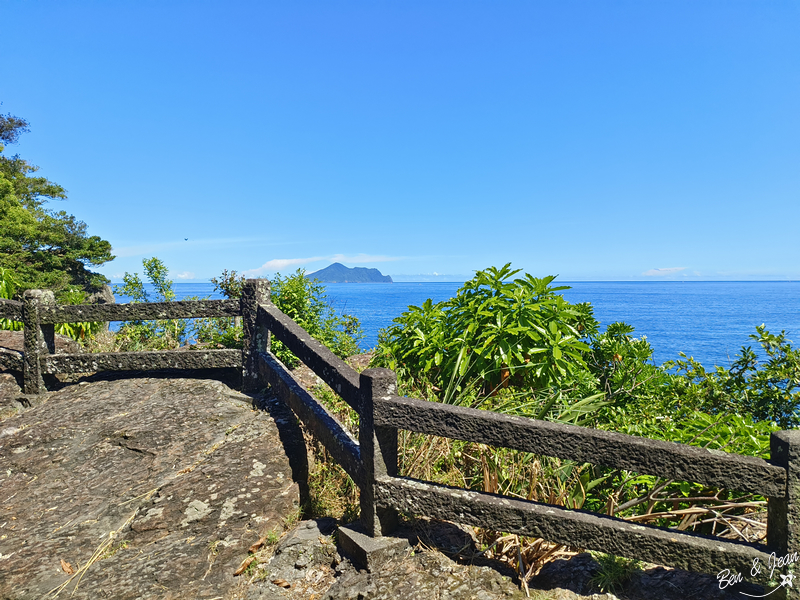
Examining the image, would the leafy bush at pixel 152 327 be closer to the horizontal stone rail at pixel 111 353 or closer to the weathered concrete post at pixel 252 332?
the horizontal stone rail at pixel 111 353

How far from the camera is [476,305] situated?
16.8 feet

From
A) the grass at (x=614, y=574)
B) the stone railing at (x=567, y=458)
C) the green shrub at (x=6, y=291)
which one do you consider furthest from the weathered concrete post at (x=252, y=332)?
the green shrub at (x=6, y=291)

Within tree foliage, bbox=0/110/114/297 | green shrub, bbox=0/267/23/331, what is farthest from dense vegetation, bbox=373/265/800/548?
tree foliage, bbox=0/110/114/297

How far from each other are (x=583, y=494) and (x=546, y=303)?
6.78 ft

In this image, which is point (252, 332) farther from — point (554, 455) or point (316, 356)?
point (554, 455)

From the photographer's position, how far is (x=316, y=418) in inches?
Result: 154

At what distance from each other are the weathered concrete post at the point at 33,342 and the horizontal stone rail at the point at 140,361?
0.09 metres

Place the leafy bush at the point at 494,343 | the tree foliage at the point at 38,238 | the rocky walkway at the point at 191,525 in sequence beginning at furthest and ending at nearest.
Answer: the tree foliage at the point at 38,238 → the leafy bush at the point at 494,343 → the rocky walkway at the point at 191,525

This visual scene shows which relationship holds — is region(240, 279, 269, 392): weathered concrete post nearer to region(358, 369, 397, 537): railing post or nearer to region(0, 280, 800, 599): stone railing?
region(0, 280, 800, 599): stone railing

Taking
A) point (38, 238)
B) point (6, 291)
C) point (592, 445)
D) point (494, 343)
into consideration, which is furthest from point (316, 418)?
point (38, 238)

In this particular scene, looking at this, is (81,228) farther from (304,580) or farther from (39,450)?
(304,580)

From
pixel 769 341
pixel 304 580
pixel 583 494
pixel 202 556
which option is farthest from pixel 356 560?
pixel 769 341

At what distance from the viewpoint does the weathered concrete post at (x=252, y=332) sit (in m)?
5.61

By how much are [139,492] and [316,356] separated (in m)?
1.75
